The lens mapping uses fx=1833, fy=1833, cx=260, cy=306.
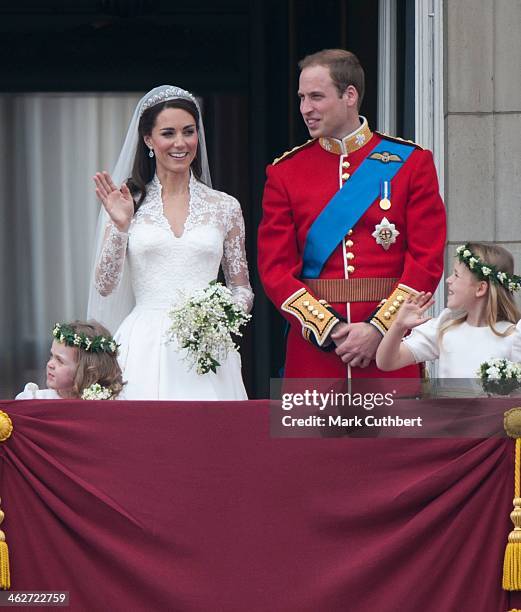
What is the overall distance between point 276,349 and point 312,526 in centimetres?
429

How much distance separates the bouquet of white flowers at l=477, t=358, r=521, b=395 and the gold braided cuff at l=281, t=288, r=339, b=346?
53 cm

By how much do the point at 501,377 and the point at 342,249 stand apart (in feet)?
2.46

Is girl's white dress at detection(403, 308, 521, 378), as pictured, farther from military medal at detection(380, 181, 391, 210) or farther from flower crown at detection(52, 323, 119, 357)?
flower crown at detection(52, 323, 119, 357)

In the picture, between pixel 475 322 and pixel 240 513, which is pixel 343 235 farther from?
pixel 240 513

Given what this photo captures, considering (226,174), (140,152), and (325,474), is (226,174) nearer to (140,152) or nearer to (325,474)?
(140,152)

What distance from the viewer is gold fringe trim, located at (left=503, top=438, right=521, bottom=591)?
526cm

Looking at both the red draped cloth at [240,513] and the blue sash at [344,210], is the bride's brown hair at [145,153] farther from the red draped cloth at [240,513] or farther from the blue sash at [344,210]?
the red draped cloth at [240,513]

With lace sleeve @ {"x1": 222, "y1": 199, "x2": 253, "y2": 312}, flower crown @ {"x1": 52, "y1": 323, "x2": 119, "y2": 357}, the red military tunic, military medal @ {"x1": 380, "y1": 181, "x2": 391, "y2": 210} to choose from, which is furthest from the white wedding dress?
military medal @ {"x1": 380, "y1": 181, "x2": 391, "y2": 210}

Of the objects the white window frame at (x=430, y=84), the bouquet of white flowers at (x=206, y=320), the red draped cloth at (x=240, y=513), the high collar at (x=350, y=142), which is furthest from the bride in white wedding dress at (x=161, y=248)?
the white window frame at (x=430, y=84)

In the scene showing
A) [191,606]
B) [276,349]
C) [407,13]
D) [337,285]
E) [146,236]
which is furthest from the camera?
[276,349]

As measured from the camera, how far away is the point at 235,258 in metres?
6.73

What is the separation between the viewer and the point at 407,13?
26.5ft

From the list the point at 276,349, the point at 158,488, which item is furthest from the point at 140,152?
the point at 276,349

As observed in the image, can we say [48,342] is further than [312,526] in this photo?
Yes
